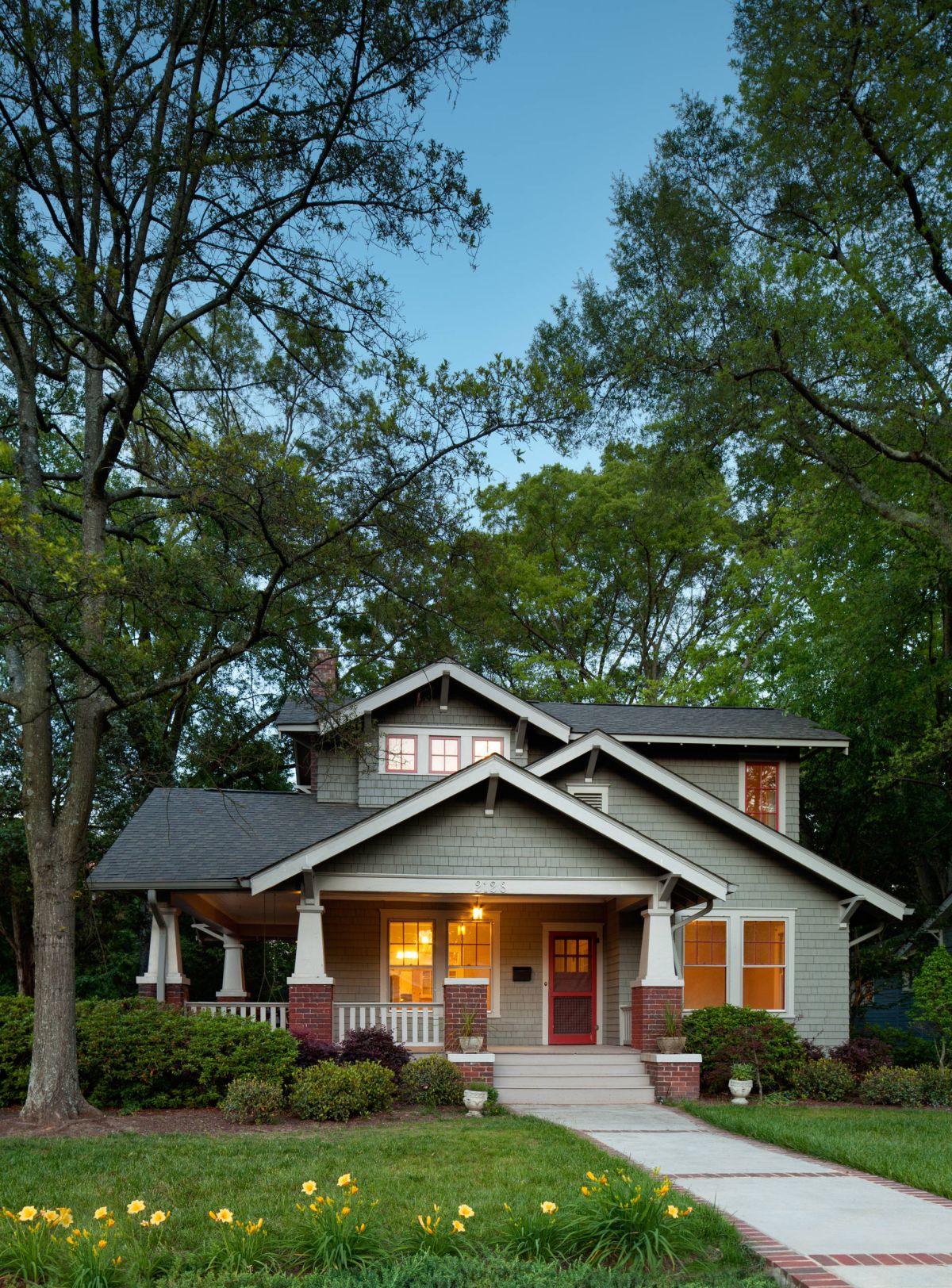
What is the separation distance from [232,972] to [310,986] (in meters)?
5.76

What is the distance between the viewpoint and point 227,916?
19.8m

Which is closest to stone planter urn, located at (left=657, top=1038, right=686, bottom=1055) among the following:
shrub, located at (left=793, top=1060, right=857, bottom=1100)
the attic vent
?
shrub, located at (left=793, top=1060, right=857, bottom=1100)

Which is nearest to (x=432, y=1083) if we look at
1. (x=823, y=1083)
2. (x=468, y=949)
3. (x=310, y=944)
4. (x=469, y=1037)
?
(x=469, y=1037)

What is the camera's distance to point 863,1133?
1160 centimetres

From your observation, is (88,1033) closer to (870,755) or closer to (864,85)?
(864,85)

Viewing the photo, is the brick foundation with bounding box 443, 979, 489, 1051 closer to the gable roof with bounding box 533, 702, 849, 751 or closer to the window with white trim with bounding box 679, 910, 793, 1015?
the window with white trim with bounding box 679, 910, 793, 1015

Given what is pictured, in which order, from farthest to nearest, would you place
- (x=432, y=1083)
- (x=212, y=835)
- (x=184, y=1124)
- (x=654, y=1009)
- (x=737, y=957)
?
(x=737, y=957), (x=212, y=835), (x=654, y=1009), (x=432, y=1083), (x=184, y=1124)

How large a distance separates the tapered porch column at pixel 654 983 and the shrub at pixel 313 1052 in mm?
4266

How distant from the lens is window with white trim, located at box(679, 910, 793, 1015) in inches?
725

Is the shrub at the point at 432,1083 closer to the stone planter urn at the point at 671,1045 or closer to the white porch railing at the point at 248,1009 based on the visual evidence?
the white porch railing at the point at 248,1009

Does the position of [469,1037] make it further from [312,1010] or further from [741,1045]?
[741,1045]

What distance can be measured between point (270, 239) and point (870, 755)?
17810 mm

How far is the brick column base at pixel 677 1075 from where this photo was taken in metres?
14.7

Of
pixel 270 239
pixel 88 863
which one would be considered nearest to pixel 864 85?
pixel 270 239
